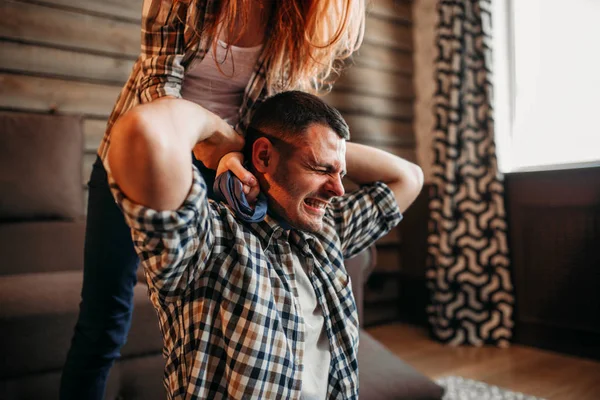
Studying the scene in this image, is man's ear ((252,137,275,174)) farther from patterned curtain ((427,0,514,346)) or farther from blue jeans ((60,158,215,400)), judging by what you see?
patterned curtain ((427,0,514,346))

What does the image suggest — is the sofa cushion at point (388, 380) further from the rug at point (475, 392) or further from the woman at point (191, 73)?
the woman at point (191, 73)

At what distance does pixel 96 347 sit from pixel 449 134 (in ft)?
7.41

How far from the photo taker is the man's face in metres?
0.87

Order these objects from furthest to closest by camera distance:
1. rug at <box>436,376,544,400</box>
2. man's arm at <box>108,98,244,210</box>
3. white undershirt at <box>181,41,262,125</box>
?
rug at <box>436,376,544,400</box> < white undershirt at <box>181,41,262,125</box> < man's arm at <box>108,98,244,210</box>

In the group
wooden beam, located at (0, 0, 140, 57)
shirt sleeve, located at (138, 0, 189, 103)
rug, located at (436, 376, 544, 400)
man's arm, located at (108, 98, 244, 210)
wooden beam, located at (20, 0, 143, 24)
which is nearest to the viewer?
man's arm, located at (108, 98, 244, 210)

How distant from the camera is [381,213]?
1.12 metres

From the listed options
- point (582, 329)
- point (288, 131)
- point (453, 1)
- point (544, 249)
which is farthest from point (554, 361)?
point (288, 131)

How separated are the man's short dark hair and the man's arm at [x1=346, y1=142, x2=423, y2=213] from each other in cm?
21

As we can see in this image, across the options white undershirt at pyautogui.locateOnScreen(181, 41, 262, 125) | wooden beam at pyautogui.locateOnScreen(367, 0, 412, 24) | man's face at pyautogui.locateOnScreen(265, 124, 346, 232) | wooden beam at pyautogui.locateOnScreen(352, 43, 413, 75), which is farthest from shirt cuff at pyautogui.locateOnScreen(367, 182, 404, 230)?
wooden beam at pyautogui.locateOnScreen(367, 0, 412, 24)

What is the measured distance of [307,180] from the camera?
2.85 feet

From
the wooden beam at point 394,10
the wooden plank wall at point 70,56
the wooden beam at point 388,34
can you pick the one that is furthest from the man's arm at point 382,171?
the wooden beam at point 394,10

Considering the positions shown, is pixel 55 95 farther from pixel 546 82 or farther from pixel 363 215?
pixel 546 82

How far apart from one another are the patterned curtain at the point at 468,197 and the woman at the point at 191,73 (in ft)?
5.97

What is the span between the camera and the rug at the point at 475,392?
1.90m
